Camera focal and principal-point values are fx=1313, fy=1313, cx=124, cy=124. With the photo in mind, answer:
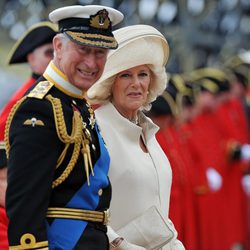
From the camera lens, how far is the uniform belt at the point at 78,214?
5078mm

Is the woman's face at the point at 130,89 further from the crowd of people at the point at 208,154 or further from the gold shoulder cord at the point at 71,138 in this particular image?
the crowd of people at the point at 208,154

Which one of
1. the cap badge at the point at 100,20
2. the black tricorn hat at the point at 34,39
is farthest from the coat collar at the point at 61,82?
the black tricorn hat at the point at 34,39

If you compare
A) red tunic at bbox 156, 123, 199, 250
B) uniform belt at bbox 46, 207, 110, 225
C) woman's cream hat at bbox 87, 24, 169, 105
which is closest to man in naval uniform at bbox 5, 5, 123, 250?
uniform belt at bbox 46, 207, 110, 225

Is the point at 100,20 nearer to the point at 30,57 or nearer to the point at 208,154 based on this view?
the point at 30,57

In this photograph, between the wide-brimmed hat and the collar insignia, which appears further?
the wide-brimmed hat

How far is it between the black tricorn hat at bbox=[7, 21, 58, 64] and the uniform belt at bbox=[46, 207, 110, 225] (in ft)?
7.39

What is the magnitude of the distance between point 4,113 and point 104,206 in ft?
4.14

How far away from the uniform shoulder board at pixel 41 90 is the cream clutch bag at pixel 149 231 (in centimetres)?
97

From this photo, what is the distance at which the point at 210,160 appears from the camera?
39.4 feet

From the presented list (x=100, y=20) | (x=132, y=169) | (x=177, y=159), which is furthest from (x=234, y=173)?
(x=100, y=20)

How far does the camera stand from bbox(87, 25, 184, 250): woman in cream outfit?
19.4 ft

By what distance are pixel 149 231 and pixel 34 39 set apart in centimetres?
192

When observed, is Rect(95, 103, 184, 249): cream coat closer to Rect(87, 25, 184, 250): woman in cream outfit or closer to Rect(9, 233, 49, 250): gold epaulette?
Rect(87, 25, 184, 250): woman in cream outfit

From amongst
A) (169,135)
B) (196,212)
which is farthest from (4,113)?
(196,212)
